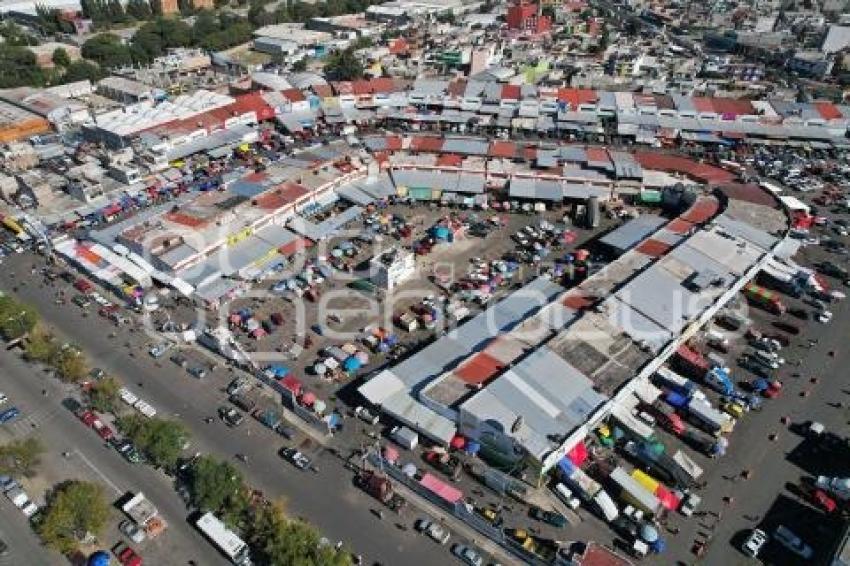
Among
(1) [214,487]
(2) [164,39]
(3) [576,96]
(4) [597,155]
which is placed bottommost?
(1) [214,487]

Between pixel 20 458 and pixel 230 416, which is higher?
pixel 20 458

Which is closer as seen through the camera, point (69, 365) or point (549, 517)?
point (549, 517)

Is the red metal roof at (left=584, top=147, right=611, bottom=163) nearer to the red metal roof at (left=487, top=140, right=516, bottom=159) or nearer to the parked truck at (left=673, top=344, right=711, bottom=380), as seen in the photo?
the red metal roof at (left=487, top=140, right=516, bottom=159)

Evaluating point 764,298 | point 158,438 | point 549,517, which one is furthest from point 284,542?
point 764,298

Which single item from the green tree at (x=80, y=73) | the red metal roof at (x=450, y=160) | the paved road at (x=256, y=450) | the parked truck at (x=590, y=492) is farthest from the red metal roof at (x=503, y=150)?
the green tree at (x=80, y=73)

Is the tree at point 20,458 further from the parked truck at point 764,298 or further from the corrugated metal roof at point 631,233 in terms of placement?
the parked truck at point 764,298

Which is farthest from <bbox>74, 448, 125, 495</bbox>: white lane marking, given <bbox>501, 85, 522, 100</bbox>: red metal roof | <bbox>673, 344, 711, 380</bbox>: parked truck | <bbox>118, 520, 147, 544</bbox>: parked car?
<bbox>501, 85, 522, 100</bbox>: red metal roof

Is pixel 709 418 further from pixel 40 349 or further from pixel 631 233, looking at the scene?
pixel 40 349

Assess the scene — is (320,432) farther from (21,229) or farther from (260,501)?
(21,229)
